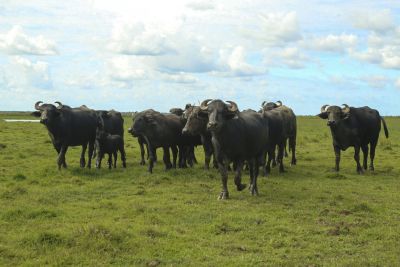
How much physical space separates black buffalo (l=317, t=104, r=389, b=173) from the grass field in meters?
1.38

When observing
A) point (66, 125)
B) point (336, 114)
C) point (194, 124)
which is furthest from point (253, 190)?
point (66, 125)

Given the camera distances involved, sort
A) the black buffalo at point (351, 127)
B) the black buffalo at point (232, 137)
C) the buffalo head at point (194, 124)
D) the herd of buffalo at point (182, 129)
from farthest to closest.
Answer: the black buffalo at point (351, 127) < the herd of buffalo at point (182, 129) < the buffalo head at point (194, 124) < the black buffalo at point (232, 137)

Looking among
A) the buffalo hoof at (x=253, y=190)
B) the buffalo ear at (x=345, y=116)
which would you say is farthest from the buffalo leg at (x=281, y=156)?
the buffalo hoof at (x=253, y=190)

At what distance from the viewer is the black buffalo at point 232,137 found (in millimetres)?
12461

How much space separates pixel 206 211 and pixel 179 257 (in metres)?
3.14

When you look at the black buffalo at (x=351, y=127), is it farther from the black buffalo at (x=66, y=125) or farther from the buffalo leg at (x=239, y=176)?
the black buffalo at (x=66, y=125)

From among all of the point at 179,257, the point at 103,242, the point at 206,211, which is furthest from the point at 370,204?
the point at 103,242

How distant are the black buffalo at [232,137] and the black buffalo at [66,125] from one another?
660cm

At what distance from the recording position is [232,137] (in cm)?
1268

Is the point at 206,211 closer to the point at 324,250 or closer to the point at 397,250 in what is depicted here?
the point at 324,250

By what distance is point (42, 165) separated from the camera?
63.4 ft

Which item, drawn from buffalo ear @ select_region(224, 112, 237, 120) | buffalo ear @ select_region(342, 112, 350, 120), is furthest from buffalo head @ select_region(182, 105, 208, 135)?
buffalo ear @ select_region(342, 112, 350, 120)

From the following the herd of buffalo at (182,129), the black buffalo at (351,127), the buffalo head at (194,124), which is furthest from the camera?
the black buffalo at (351,127)

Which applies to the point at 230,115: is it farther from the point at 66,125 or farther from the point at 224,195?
the point at 66,125
